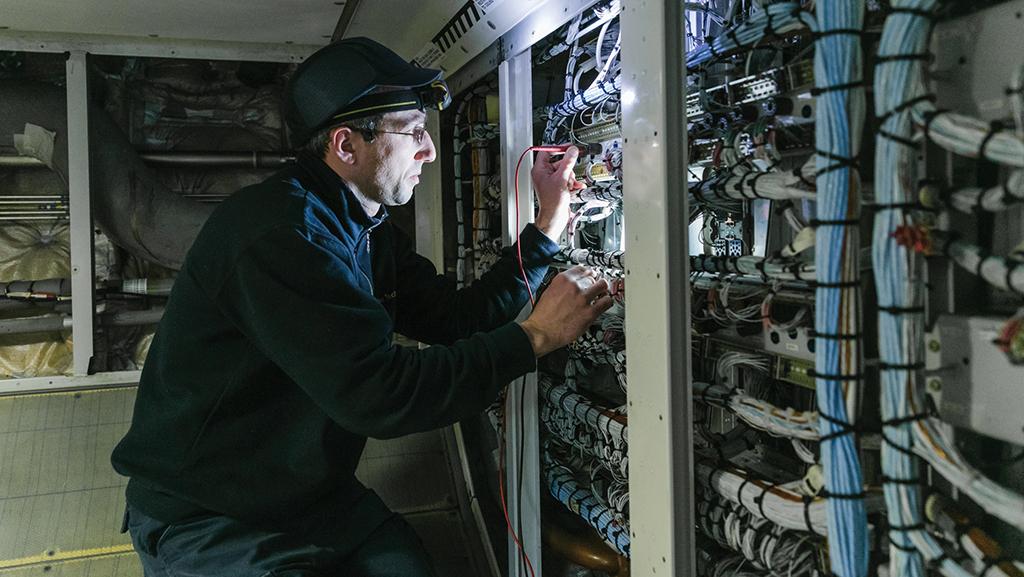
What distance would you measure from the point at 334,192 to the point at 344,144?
117 mm

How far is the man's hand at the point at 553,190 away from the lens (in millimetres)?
2035

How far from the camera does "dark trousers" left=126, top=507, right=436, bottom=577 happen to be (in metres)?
1.72

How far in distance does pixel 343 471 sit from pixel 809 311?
1.10 m

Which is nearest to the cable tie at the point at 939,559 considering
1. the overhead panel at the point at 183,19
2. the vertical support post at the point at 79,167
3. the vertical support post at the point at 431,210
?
the vertical support post at the point at 431,210

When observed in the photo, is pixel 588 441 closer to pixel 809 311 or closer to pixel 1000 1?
pixel 809 311

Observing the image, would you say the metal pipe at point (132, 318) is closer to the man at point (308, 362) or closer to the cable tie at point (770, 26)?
the man at point (308, 362)

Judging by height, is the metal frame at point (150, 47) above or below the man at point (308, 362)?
above

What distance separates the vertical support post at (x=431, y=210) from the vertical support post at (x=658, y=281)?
1.62 metres

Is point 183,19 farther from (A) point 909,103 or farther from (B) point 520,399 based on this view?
(A) point 909,103

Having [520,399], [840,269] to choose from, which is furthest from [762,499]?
[520,399]

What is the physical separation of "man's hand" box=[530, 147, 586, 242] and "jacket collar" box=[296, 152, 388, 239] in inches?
19.0

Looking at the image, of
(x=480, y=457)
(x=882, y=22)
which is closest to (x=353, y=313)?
(x=882, y=22)

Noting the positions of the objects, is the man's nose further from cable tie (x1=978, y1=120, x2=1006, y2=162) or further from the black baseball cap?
cable tie (x1=978, y1=120, x2=1006, y2=162)

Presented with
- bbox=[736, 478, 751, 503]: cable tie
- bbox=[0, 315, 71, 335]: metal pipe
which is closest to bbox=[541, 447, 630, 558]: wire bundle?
bbox=[736, 478, 751, 503]: cable tie
